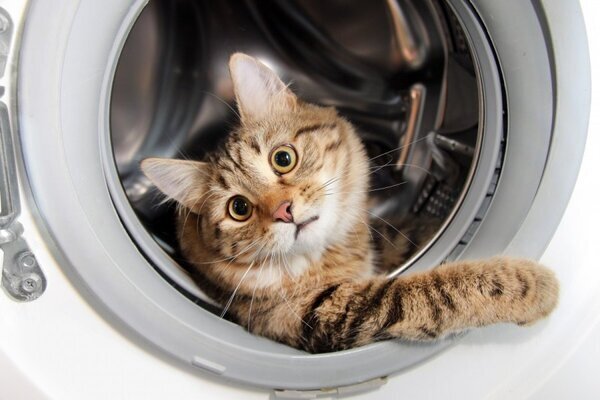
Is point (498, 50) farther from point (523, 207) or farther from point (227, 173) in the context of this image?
point (227, 173)

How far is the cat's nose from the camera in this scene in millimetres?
1032

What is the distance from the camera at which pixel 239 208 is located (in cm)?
115

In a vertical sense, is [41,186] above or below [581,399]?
above

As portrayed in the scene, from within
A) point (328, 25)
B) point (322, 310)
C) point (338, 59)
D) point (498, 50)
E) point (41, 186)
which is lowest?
point (322, 310)

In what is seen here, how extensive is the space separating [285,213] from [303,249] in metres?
0.13

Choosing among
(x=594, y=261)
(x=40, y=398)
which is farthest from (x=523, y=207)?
(x=40, y=398)

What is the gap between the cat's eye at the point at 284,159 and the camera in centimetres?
113

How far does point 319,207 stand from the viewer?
1064 mm

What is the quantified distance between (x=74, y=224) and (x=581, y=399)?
1115 millimetres

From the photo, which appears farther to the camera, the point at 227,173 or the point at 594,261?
the point at 227,173

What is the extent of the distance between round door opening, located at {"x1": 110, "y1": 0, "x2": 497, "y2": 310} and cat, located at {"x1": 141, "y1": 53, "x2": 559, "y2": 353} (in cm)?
19

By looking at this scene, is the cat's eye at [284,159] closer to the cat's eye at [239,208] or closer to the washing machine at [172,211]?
the cat's eye at [239,208]

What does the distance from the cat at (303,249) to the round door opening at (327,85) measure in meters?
0.19

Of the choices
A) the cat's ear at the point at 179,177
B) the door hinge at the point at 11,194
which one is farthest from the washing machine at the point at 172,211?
the cat's ear at the point at 179,177
